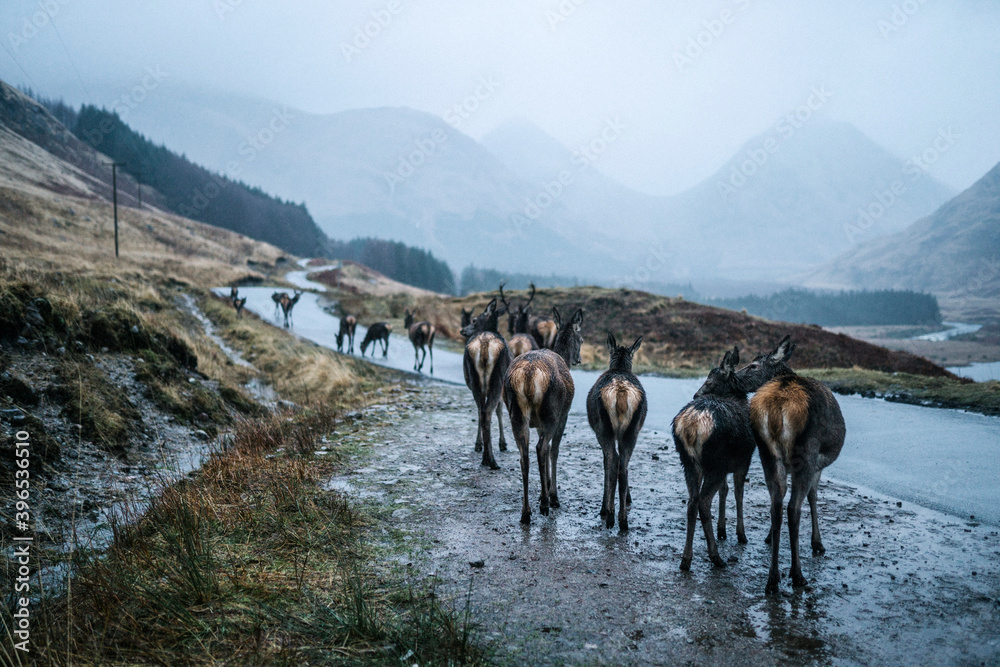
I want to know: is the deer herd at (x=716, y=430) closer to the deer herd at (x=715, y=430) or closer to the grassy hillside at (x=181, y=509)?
the deer herd at (x=715, y=430)

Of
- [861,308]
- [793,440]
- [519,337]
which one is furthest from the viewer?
[861,308]

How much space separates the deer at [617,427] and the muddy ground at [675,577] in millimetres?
294

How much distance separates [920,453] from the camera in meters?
7.66

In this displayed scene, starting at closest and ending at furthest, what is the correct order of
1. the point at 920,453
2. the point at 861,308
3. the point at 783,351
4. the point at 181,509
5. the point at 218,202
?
1. the point at 181,509
2. the point at 783,351
3. the point at 920,453
4. the point at 861,308
5. the point at 218,202

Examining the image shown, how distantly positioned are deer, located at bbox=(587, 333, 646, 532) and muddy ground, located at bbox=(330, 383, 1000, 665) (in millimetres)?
294

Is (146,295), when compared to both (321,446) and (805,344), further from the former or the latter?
(805,344)

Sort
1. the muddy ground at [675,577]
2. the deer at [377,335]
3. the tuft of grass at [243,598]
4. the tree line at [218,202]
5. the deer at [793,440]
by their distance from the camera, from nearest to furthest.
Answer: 1. the tuft of grass at [243,598]
2. the muddy ground at [675,577]
3. the deer at [793,440]
4. the deer at [377,335]
5. the tree line at [218,202]

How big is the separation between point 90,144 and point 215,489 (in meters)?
128

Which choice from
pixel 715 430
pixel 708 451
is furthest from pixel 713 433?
pixel 708 451

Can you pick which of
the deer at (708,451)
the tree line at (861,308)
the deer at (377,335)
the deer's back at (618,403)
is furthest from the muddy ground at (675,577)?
the tree line at (861,308)

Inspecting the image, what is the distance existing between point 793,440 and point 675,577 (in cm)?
158

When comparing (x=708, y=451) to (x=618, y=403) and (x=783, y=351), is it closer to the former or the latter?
(x=618, y=403)

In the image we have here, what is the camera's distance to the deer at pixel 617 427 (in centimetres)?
555

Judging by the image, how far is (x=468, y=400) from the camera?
13023 mm
